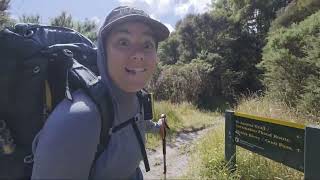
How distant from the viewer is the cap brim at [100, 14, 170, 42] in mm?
1629

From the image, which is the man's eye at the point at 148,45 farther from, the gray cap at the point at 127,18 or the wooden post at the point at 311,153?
the wooden post at the point at 311,153

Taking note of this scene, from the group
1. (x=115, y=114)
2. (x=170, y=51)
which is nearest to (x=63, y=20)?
(x=170, y=51)

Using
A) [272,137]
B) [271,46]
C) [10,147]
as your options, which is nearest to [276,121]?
[272,137]

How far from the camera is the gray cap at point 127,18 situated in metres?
1.63

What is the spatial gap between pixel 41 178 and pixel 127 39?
55 cm

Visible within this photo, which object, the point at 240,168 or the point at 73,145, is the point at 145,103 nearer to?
the point at 73,145

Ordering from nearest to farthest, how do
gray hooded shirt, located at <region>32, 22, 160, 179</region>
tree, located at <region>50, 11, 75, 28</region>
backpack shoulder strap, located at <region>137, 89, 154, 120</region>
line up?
1. gray hooded shirt, located at <region>32, 22, 160, 179</region>
2. backpack shoulder strap, located at <region>137, 89, 154, 120</region>
3. tree, located at <region>50, 11, 75, 28</region>

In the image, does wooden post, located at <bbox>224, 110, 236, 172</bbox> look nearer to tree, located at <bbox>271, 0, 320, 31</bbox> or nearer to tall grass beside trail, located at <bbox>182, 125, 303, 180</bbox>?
tall grass beside trail, located at <bbox>182, 125, 303, 180</bbox>

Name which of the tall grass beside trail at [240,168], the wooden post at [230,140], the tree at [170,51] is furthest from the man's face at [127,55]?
Answer: the tree at [170,51]

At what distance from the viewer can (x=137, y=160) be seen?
174 centimetres

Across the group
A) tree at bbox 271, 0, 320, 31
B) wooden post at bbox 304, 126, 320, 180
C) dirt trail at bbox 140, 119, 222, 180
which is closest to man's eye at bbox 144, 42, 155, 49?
wooden post at bbox 304, 126, 320, 180

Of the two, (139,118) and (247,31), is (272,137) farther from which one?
(247,31)

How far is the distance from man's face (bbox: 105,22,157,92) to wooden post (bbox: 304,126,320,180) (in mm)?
3088

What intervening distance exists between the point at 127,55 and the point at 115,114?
0.67 ft
